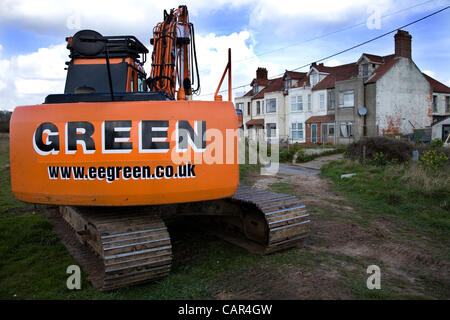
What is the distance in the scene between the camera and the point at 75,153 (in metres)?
3.84

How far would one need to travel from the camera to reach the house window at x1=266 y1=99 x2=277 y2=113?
134 feet

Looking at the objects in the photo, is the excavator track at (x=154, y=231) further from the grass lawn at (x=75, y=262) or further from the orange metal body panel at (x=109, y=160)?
the orange metal body panel at (x=109, y=160)

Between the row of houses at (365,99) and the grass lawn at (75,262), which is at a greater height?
the row of houses at (365,99)

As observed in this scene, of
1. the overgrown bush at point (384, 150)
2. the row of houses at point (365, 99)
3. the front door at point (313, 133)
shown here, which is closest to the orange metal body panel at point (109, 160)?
the overgrown bush at point (384, 150)

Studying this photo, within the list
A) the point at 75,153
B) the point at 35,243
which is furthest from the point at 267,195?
the point at 35,243

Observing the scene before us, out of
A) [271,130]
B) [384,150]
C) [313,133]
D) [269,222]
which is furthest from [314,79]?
[269,222]

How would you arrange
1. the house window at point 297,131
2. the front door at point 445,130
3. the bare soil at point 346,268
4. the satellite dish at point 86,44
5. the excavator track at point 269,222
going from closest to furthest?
1. the bare soil at point 346,268
2. the satellite dish at point 86,44
3. the excavator track at point 269,222
4. the front door at point 445,130
5. the house window at point 297,131

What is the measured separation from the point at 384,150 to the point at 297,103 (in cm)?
2335

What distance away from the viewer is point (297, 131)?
125 feet

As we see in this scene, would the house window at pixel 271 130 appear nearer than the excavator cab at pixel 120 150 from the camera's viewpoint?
No

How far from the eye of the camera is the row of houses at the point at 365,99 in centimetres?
3002

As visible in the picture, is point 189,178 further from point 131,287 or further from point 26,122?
point 26,122

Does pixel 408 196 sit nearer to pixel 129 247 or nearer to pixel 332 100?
pixel 129 247
